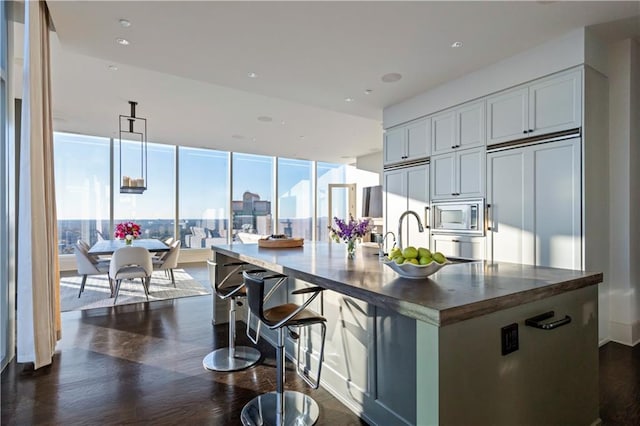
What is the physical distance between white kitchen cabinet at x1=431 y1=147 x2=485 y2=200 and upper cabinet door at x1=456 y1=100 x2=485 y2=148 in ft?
0.29

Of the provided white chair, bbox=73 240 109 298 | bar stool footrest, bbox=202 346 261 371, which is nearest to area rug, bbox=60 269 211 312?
white chair, bbox=73 240 109 298

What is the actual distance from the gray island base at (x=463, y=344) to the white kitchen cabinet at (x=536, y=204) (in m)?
1.23

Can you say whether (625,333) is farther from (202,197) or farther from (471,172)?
(202,197)

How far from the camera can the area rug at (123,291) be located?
4.74m

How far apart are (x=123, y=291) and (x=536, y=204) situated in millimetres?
5786

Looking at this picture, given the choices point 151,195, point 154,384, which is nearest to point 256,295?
point 154,384

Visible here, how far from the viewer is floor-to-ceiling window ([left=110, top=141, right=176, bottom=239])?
8.02 metres

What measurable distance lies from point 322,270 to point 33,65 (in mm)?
2722

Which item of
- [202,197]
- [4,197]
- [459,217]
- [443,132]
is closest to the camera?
[4,197]

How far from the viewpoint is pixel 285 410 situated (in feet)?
7.09

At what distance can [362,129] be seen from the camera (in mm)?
6836

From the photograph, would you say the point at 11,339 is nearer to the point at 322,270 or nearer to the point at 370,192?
the point at 322,270

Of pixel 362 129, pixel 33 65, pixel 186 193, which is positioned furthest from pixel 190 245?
pixel 33 65

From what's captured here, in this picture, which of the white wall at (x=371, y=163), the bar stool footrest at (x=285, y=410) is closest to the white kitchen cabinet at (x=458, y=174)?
the bar stool footrest at (x=285, y=410)
